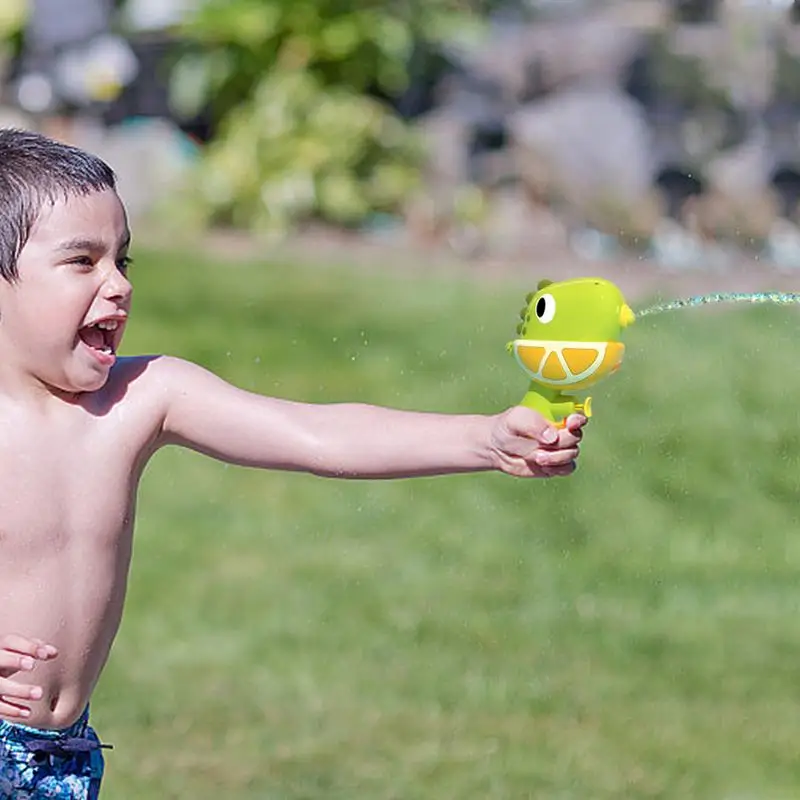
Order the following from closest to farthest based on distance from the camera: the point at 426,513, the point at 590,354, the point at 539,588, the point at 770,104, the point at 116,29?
the point at 590,354 → the point at 539,588 → the point at 426,513 → the point at 770,104 → the point at 116,29

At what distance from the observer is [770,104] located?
10672mm

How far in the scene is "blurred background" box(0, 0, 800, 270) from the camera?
973 cm

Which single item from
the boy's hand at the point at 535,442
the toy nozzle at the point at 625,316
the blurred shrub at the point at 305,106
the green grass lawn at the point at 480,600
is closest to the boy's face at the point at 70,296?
the boy's hand at the point at 535,442

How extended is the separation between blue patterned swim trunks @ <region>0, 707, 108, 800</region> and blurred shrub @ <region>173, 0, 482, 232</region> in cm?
716

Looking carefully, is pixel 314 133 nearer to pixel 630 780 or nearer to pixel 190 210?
pixel 190 210

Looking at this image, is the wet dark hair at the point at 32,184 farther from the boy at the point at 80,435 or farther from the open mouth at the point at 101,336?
the open mouth at the point at 101,336

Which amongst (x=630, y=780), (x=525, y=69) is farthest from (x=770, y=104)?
(x=630, y=780)

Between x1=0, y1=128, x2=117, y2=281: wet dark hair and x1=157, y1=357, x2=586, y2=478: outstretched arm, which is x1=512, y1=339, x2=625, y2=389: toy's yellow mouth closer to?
x1=157, y1=357, x2=586, y2=478: outstretched arm

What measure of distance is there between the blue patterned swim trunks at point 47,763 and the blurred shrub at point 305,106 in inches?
282

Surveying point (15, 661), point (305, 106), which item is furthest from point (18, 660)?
point (305, 106)

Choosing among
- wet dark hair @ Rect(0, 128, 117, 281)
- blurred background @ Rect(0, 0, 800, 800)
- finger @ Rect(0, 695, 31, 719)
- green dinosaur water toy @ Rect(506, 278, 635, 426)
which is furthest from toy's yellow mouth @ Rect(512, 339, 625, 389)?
blurred background @ Rect(0, 0, 800, 800)

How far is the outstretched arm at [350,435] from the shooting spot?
7.67ft

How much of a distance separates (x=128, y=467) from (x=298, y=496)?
3.22 metres

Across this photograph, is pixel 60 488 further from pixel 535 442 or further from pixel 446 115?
pixel 446 115
